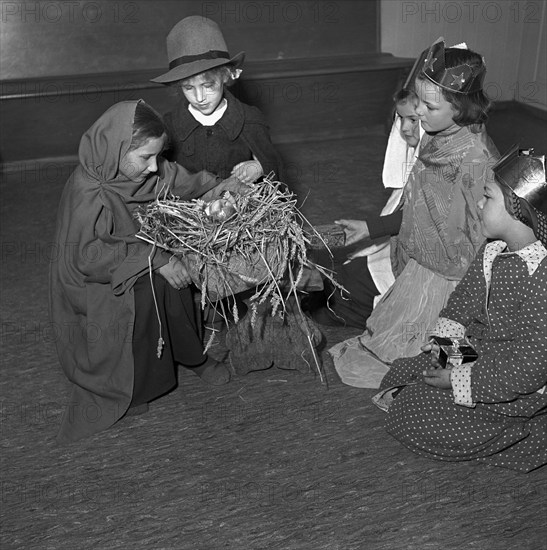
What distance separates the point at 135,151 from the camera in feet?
10.1

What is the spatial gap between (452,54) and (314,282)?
0.99 m

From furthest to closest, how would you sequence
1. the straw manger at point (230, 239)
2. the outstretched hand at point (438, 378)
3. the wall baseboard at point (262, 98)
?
the wall baseboard at point (262, 98)
the straw manger at point (230, 239)
the outstretched hand at point (438, 378)

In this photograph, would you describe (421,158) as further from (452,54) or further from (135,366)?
(135,366)

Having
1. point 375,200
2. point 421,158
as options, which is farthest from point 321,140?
point 421,158

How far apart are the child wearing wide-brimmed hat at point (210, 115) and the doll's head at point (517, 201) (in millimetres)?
1124

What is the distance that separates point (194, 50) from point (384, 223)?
1033 mm

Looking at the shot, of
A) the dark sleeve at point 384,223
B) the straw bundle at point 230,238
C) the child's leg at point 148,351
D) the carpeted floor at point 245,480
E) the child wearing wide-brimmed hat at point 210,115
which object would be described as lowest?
the carpeted floor at point 245,480

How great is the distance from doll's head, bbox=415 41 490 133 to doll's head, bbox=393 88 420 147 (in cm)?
9

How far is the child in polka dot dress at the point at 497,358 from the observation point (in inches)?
105

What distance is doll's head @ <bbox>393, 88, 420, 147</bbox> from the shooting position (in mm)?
3299

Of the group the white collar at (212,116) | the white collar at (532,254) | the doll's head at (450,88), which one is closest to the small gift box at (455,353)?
the white collar at (532,254)

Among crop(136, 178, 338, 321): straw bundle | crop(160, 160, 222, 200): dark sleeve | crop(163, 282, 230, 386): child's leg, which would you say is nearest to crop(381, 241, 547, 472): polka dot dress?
crop(136, 178, 338, 321): straw bundle

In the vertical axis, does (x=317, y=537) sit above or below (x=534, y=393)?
below

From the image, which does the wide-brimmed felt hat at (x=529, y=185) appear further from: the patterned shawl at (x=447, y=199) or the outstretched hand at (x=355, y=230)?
the outstretched hand at (x=355, y=230)
